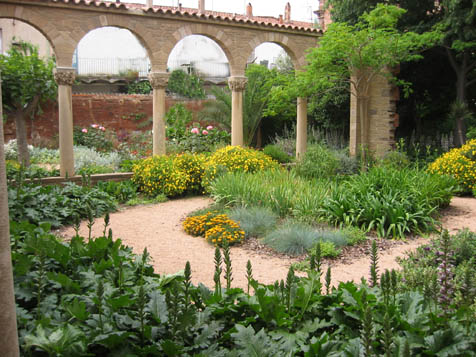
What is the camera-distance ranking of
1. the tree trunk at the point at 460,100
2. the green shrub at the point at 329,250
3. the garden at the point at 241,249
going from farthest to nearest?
the tree trunk at the point at 460,100 < the green shrub at the point at 329,250 < the garden at the point at 241,249

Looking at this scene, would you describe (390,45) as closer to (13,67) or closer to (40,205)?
(40,205)

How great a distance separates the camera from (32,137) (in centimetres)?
1455

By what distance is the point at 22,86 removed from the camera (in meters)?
10.9

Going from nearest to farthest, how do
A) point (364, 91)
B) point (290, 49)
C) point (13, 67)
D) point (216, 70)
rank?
point (13, 67), point (364, 91), point (290, 49), point (216, 70)

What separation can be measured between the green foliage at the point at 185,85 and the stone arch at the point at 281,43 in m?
9.57

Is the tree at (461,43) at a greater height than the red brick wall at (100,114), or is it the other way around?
the tree at (461,43)

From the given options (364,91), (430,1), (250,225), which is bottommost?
(250,225)

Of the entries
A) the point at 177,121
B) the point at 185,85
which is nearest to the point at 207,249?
the point at 177,121

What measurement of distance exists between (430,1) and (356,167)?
5.50 m

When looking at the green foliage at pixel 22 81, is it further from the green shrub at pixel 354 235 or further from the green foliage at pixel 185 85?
the green foliage at pixel 185 85

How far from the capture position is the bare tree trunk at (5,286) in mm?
1515

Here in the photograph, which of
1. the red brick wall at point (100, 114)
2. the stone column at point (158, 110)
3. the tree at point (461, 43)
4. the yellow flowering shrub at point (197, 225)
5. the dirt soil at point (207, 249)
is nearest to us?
the dirt soil at point (207, 249)

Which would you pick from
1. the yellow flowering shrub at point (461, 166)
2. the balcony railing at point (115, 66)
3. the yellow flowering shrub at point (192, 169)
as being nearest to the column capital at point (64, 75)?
the yellow flowering shrub at point (192, 169)

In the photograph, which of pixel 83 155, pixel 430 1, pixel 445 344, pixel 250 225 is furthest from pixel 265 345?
pixel 430 1
